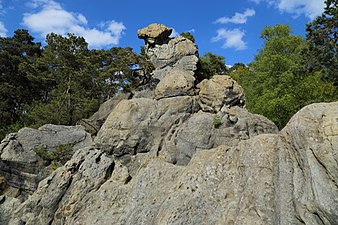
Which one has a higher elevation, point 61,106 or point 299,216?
point 61,106

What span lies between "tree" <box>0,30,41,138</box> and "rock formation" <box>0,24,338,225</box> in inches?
592

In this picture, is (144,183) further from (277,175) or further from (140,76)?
(140,76)

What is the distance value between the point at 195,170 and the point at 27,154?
15.1 m

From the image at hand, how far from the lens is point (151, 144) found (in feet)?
63.1

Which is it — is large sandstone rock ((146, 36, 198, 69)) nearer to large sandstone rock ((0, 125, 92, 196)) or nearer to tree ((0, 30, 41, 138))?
large sandstone rock ((0, 125, 92, 196))

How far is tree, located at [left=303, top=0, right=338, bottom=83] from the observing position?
1945 cm

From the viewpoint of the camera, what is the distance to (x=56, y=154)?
20781 mm

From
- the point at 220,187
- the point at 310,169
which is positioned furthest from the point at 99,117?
the point at 310,169

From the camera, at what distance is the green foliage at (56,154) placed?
67.7 feet

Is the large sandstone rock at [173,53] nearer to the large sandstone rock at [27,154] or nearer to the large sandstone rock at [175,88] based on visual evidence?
the large sandstone rock at [175,88]

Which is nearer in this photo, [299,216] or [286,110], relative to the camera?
[299,216]

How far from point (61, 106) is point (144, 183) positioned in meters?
19.1

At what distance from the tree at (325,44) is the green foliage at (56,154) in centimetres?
1904

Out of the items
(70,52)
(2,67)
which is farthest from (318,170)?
(2,67)
